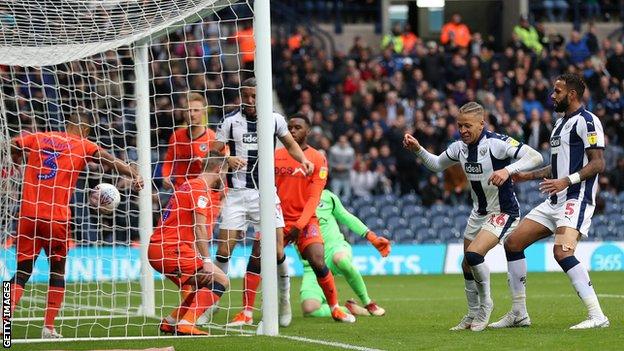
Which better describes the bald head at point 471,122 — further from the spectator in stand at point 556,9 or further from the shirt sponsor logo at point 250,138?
the spectator in stand at point 556,9

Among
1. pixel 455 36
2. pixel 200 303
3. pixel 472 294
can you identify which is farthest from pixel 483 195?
pixel 455 36

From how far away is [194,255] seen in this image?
34.7 ft

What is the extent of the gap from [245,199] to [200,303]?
4.19 ft

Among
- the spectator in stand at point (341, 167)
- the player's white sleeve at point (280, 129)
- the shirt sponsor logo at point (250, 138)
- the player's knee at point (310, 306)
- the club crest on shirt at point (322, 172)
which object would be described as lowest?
the spectator in stand at point (341, 167)

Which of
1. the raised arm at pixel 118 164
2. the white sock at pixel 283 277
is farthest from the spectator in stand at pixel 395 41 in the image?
the raised arm at pixel 118 164

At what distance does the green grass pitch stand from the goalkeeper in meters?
0.24

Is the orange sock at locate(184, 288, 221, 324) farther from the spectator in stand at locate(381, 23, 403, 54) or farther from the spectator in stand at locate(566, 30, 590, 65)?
the spectator in stand at locate(566, 30, 590, 65)

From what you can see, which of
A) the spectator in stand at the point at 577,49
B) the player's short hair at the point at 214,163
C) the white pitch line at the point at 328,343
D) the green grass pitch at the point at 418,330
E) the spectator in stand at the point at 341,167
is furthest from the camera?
the spectator in stand at the point at 577,49

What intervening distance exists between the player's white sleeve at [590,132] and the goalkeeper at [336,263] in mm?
3176

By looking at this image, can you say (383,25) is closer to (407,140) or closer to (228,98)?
(228,98)

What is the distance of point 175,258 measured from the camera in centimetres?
1052

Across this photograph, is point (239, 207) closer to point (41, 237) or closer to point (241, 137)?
point (241, 137)

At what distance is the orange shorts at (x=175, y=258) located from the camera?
10.5 meters

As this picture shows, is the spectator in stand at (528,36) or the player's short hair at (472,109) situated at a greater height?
the player's short hair at (472,109)
